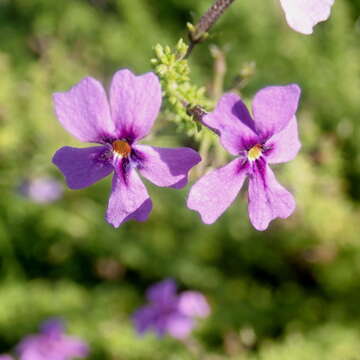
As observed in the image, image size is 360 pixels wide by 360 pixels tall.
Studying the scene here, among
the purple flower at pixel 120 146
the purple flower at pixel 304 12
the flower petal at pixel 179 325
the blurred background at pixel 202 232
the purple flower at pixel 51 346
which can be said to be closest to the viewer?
the purple flower at pixel 304 12

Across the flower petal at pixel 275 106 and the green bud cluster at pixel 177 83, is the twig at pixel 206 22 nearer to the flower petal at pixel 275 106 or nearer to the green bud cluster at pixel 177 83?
the green bud cluster at pixel 177 83

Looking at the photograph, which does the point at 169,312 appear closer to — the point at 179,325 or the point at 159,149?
the point at 179,325

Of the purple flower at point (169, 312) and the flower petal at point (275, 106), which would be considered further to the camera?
the purple flower at point (169, 312)

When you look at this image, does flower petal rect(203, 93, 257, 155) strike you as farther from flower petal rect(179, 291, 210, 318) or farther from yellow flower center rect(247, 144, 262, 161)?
flower petal rect(179, 291, 210, 318)

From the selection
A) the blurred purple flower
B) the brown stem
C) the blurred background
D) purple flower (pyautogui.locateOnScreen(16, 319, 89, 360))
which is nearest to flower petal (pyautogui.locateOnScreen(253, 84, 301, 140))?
the brown stem

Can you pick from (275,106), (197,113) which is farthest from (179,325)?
(275,106)

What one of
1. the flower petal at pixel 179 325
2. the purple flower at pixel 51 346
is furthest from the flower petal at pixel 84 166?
the purple flower at pixel 51 346
